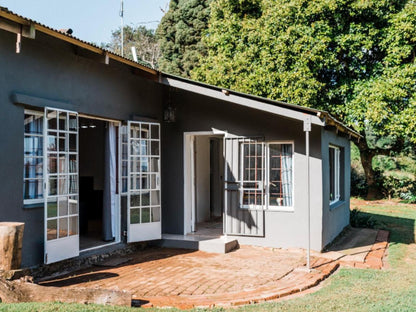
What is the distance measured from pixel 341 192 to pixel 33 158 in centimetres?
843

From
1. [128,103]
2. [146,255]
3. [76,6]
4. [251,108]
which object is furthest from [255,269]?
[76,6]

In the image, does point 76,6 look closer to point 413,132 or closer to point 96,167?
point 96,167

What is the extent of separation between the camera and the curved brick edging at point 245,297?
5020mm

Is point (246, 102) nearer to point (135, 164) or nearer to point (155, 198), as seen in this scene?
point (135, 164)

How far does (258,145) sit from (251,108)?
82 centimetres

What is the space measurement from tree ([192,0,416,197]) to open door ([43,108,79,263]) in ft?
36.8

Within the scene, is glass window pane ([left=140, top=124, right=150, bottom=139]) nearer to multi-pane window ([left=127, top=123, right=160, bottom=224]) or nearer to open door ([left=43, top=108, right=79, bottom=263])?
multi-pane window ([left=127, top=123, right=160, bottom=224])

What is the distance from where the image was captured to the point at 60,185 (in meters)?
6.48

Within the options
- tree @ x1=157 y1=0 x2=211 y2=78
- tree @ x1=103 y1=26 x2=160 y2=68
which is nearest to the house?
tree @ x1=157 y1=0 x2=211 y2=78

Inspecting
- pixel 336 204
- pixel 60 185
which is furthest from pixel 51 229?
pixel 336 204

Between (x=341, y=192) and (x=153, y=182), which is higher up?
(x=153, y=182)

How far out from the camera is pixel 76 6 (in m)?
25.5

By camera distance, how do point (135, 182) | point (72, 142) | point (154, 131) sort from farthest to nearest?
point (154, 131), point (135, 182), point (72, 142)

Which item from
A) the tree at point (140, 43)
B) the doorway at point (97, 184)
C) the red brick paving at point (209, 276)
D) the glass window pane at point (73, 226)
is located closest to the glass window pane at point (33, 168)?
the glass window pane at point (73, 226)
